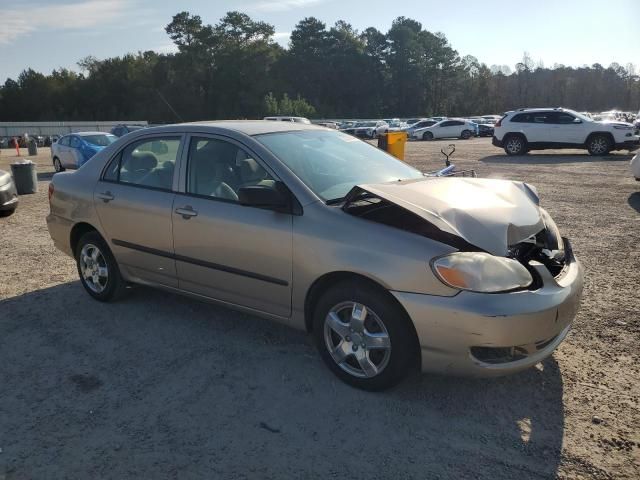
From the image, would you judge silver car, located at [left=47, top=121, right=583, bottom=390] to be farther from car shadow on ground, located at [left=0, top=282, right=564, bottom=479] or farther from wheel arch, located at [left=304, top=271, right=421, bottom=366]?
car shadow on ground, located at [left=0, top=282, right=564, bottom=479]

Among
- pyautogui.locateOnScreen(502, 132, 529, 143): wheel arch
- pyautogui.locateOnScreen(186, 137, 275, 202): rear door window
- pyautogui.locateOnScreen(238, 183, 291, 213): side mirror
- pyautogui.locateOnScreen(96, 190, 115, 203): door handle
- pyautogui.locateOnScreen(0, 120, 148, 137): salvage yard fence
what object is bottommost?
pyautogui.locateOnScreen(502, 132, 529, 143): wheel arch

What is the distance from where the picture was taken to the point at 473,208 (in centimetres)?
329

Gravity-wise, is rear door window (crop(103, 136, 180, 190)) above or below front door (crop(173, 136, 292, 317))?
above

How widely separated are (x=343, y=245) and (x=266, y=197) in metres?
0.60

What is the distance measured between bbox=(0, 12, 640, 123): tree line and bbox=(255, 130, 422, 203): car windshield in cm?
7987

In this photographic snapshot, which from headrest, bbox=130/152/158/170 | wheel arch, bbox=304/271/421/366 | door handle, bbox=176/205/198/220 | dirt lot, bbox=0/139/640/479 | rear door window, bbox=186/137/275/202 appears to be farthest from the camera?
headrest, bbox=130/152/158/170

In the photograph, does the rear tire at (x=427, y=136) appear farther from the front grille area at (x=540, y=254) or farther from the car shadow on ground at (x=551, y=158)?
the front grille area at (x=540, y=254)

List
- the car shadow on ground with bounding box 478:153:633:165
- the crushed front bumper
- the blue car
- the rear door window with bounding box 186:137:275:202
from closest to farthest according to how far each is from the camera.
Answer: the crushed front bumper → the rear door window with bounding box 186:137:275:202 → the blue car → the car shadow on ground with bounding box 478:153:633:165

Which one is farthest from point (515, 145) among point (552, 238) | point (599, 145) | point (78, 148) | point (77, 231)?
point (77, 231)

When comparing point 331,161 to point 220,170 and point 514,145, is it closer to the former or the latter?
point 220,170

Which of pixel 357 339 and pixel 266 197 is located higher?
pixel 266 197

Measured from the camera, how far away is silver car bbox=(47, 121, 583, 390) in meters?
2.93

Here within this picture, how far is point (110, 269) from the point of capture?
4.74 meters

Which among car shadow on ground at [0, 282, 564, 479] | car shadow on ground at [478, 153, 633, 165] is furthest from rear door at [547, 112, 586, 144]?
car shadow on ground at [0, 282, 564, 479]
